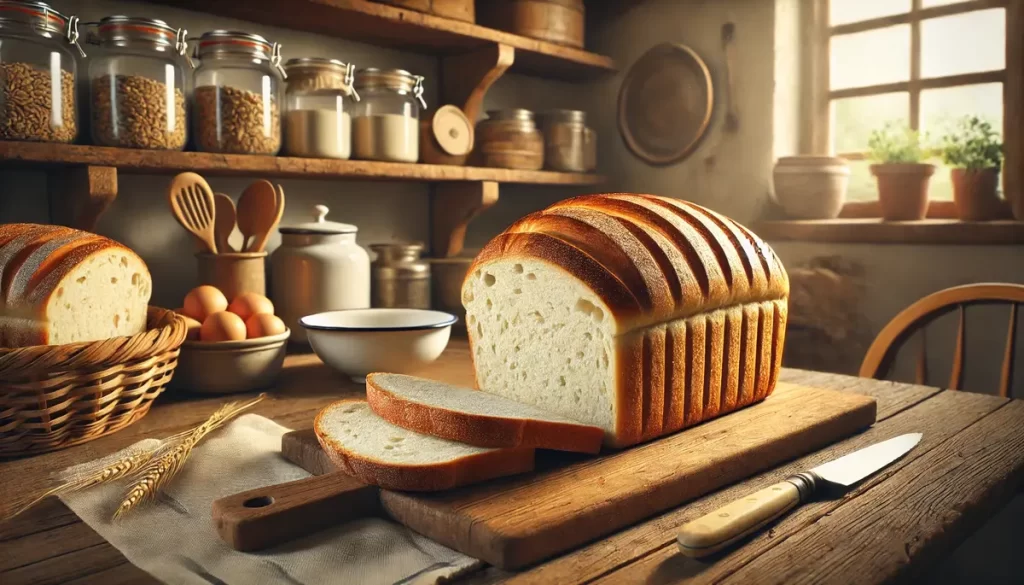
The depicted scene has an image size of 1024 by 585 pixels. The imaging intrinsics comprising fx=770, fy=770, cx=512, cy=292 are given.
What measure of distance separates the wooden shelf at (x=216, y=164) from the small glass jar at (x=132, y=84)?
35 millimetres

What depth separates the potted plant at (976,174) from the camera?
1936 millimetres

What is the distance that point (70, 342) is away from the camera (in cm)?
113

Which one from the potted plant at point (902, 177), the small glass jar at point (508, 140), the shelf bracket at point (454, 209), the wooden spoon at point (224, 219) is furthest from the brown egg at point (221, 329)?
the potted plant at point (902, 177)

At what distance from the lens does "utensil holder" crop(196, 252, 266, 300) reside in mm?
1636

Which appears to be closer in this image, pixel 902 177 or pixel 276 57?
pixel 276 57

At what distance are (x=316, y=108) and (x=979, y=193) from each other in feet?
5.38

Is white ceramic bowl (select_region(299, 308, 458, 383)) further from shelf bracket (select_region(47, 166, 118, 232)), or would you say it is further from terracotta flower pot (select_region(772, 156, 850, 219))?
terracotta flower pot (select_region(772, 156, 850, 219))

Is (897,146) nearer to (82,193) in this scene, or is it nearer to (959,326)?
(959,326)

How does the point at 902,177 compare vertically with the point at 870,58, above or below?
below

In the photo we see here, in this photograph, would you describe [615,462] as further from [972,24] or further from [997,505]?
[972,24]

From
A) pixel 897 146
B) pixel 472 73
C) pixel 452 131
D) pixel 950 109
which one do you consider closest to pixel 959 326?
pixel 897 146

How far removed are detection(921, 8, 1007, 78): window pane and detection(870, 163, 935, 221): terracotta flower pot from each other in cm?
32

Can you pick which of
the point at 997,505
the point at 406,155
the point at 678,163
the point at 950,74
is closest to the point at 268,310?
the point at 406,155

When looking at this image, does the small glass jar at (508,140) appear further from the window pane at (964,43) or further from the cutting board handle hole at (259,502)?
the cutting board handle hole at (259,502)
